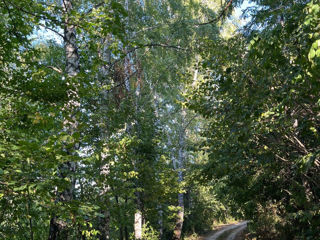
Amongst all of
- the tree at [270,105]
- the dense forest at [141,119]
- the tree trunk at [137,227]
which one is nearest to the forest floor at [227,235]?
the dense forest at [141,119]

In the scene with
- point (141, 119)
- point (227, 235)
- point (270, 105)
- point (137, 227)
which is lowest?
point (227, 235)

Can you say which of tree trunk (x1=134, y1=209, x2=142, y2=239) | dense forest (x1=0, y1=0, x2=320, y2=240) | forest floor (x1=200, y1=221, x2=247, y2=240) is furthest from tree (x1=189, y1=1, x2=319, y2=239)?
forest floor (x1=200, y1=221, x2=247, y2=240)

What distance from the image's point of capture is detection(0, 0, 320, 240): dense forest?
289 centimetres

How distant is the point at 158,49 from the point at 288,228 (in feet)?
37.6

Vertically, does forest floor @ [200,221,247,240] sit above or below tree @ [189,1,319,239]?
below

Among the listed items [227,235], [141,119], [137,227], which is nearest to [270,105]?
[141,119]

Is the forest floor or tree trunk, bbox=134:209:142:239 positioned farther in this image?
the forest floor

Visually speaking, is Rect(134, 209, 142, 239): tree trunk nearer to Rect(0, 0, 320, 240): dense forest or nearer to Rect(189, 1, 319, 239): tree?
Rect(0, 0, 320, 240): dense forest

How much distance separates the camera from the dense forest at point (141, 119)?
9.50 ft

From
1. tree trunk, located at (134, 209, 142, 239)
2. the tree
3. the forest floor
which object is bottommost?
the forest floor

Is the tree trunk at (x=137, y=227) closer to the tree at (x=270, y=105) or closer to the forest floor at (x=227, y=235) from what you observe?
the tree at (x=270, y=105)

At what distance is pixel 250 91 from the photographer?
5195 millimetres

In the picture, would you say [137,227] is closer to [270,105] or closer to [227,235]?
[270,105]

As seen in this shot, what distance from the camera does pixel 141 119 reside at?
37.2 ft
